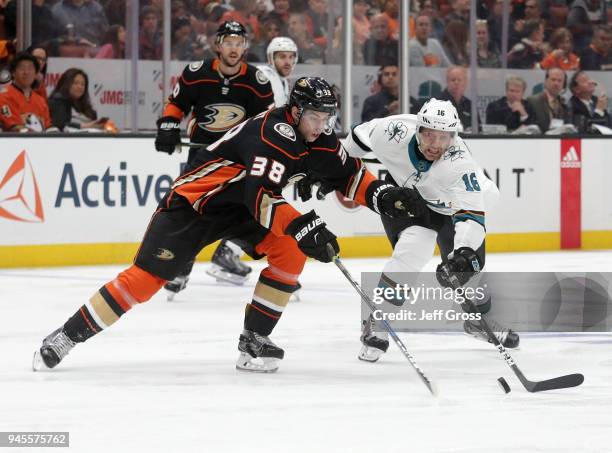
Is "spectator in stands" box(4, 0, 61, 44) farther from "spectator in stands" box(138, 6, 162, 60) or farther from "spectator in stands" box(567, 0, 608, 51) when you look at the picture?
"spectator in stands" box(567, 0, 608, 51)

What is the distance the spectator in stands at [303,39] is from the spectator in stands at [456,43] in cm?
105

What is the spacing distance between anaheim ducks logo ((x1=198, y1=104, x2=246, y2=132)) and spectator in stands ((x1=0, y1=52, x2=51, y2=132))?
6.43 ft

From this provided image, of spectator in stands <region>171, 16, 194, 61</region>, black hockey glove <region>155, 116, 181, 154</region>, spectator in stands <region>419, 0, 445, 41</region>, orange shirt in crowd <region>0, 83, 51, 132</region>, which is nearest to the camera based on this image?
black hockey glove <region>155, 116, 181, 154</region>

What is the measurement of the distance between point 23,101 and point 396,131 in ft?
12.6

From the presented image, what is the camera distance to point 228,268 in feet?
23.0

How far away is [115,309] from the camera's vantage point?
4.14 metres

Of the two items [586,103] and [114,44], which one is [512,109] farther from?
[114,44]

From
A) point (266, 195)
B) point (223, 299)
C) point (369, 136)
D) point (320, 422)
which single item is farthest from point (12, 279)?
point (320, 422)

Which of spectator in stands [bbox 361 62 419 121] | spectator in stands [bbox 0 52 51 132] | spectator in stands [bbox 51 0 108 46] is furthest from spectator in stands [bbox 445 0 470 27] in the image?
spectator in stands [bbox 0 52 51 132]

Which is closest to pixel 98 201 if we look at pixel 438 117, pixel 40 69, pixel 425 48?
pixel 40 69

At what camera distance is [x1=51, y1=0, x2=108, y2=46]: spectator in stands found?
809cm

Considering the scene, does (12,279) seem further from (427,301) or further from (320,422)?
(320,422)

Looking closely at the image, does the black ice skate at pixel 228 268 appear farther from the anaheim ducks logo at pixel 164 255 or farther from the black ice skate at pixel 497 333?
the anaheim ducks logo at pixel 164 255

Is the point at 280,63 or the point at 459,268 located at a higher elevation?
the point at 280,63
